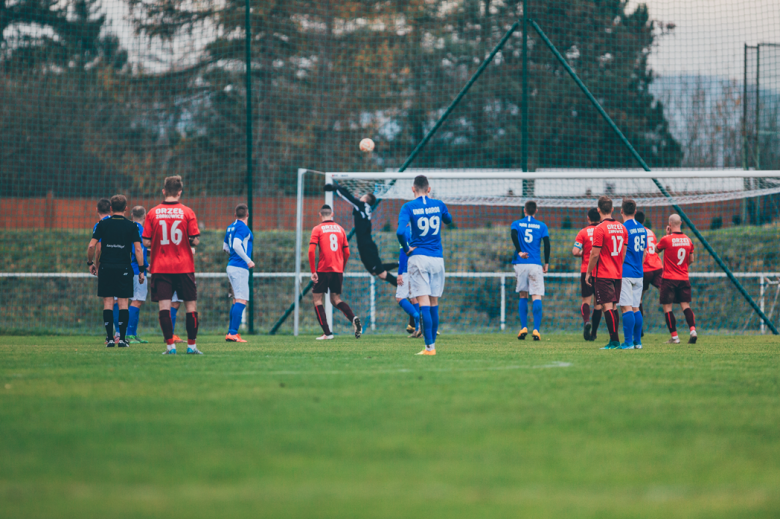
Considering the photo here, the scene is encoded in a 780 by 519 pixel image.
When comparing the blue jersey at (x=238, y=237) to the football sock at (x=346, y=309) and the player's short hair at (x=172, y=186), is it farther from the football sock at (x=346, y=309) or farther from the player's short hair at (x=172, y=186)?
the player's short hair at (x=172, y=186)

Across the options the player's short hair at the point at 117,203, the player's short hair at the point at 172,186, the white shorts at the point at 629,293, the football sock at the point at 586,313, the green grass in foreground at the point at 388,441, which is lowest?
the green grass in foreground at the point at 388,441

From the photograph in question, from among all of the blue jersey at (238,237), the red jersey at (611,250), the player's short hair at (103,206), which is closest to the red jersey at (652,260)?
the red jersey at (611,250)

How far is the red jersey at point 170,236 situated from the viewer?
814 centimetres

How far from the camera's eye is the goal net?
14148mm

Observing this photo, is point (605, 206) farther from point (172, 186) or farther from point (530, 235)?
point (172, 186)

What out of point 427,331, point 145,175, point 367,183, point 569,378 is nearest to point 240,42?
point 145,175

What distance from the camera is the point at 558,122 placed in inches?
904

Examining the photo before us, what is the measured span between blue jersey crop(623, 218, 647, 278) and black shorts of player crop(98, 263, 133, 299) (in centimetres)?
678

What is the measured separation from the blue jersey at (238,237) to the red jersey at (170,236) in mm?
2930

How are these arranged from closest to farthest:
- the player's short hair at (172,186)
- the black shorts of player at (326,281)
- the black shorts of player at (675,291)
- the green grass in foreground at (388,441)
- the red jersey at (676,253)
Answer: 1. the green grass in foreground at (388,441)
2. the player's short hair at (172,186)
3. the red jersey at (676,253)
4. the black shorts of player at (675,291)
5. the black shorts of player at (326,281)

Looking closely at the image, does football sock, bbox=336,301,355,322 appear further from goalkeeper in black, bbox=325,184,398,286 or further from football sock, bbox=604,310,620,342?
football sock, bbox=604,310,620,342

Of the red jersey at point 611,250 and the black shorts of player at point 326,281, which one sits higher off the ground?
the red jersey at point 611,250

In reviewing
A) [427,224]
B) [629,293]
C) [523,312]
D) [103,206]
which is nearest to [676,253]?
[629,293]

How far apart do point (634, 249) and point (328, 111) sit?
16223mm
